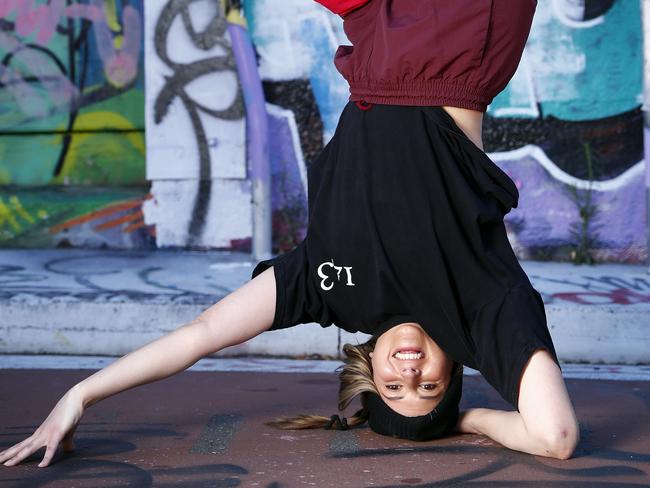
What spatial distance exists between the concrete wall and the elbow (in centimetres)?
362

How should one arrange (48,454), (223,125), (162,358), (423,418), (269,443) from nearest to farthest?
(48,454) < (162,358) < (423,418) < (269,443) < (223,125)

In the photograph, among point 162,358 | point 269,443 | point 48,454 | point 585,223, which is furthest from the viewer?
point 585,223

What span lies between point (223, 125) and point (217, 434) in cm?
374

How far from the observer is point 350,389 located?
3857mm

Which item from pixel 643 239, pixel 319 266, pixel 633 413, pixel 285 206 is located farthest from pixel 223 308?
pixel 643 239

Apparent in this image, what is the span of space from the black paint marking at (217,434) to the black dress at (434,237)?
0.73 metres

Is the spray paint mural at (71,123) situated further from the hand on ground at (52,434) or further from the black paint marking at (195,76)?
the hand on ground at (52,434)

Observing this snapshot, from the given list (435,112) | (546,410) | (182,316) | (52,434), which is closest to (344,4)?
(435,112)

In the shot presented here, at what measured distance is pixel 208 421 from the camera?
4.12 m

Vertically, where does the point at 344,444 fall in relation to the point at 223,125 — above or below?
below

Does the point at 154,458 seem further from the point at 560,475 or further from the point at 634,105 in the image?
the point at 634,105

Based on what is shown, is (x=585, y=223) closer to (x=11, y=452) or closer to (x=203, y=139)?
(x=203, y=139)

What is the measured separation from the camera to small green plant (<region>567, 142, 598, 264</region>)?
6.95 meters

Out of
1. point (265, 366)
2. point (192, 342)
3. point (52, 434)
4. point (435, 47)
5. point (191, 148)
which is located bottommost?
point (265, 366)
